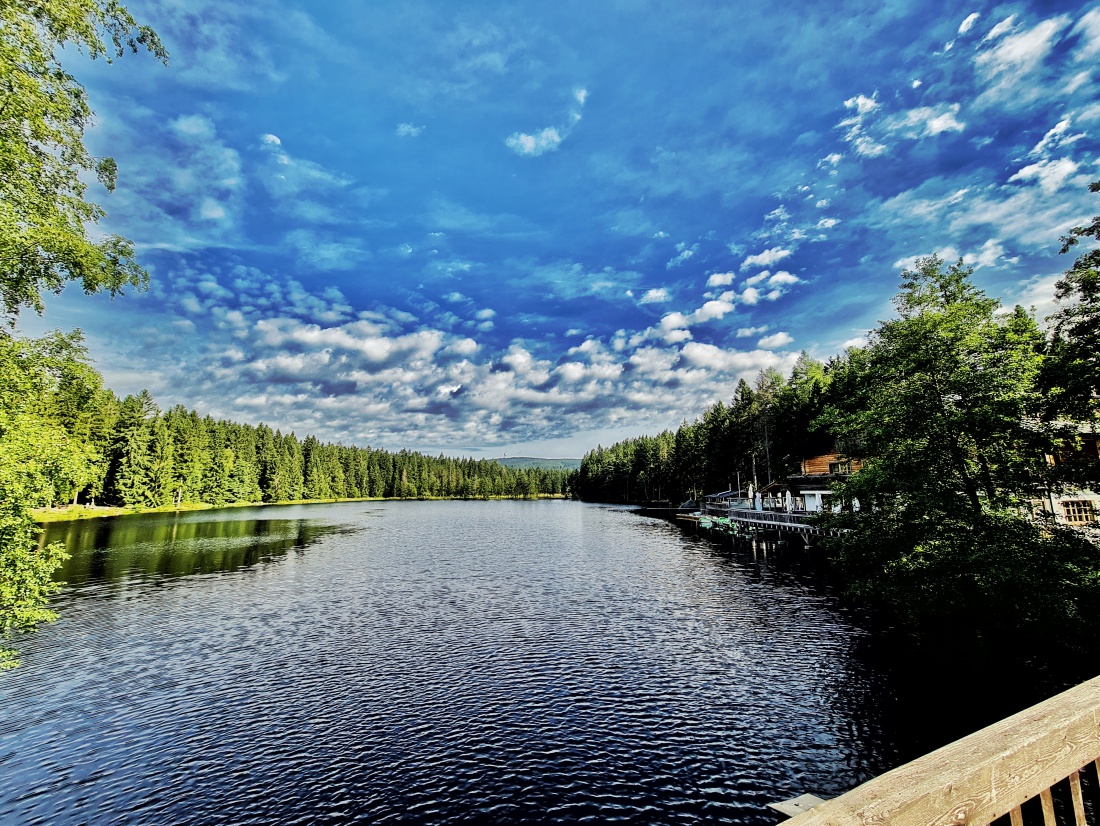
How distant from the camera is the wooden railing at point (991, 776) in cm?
261

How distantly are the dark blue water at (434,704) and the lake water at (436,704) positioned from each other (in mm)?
95

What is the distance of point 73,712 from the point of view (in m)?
18.8

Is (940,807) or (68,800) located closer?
(940,807)

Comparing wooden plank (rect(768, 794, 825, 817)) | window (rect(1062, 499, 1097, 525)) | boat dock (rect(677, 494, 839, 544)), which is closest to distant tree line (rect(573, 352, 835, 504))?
boat dock (rect(677, 494, 839, 544))

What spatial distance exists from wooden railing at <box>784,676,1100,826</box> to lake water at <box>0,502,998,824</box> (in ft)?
41.8

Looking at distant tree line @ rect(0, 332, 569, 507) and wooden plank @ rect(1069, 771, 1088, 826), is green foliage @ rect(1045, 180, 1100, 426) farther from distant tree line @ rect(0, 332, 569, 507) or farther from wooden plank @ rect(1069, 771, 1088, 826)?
distant tree line @ rect(0, 332, 569, 507)

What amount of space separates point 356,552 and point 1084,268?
6057 cm

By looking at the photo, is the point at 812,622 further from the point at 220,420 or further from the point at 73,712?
the point at 220,420

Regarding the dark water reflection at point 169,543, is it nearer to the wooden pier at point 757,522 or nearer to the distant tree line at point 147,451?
the distant tree line at point 147,451

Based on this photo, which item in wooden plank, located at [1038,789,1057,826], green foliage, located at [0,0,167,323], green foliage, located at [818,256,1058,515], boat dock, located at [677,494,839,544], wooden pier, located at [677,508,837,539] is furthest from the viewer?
boat dock, located at [677,494,839,544]

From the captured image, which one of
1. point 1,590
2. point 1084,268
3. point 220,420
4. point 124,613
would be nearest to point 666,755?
point 1,590

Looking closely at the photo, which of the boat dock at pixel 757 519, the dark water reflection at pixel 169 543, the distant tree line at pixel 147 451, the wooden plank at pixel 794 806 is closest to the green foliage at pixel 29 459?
the distant tree line at pixel 147 451

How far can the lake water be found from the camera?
1410 centimetres

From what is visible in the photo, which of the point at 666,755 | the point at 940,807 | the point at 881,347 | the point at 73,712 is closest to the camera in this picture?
the point at 940,807
